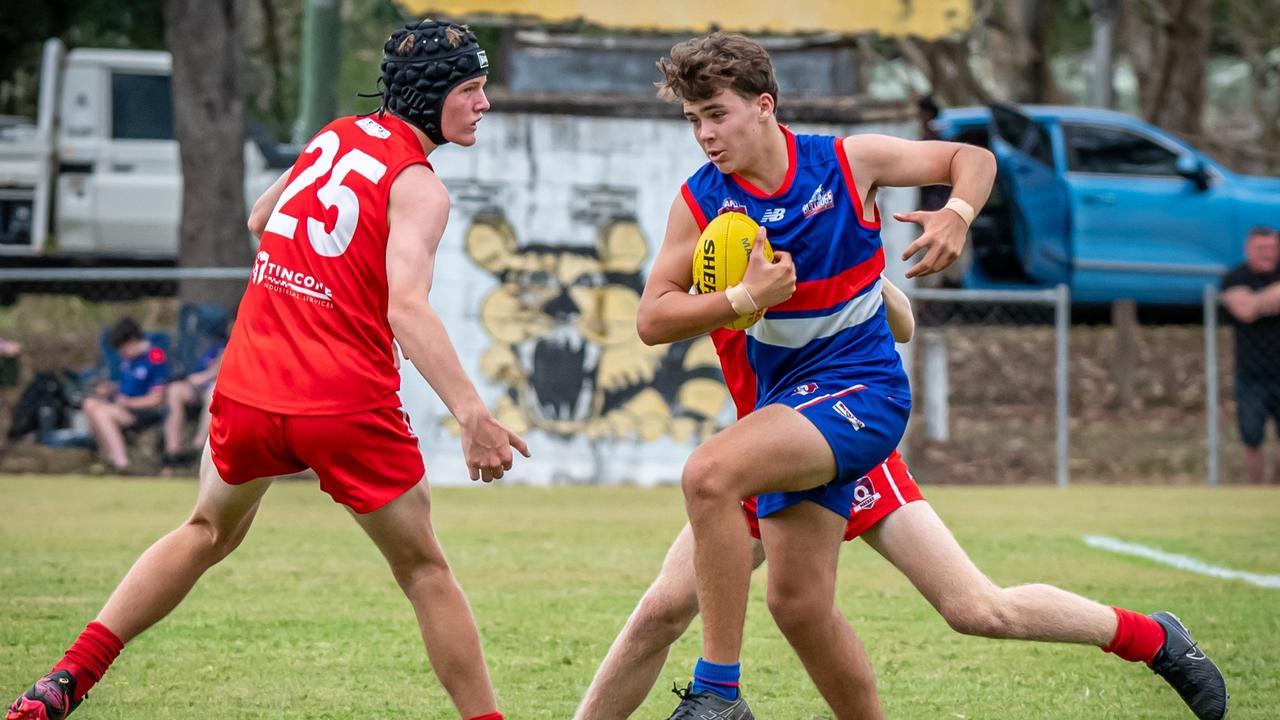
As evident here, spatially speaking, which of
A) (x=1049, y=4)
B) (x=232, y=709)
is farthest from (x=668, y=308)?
(x=1049, y=4)

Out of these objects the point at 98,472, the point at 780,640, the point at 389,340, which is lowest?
the point at 98,472

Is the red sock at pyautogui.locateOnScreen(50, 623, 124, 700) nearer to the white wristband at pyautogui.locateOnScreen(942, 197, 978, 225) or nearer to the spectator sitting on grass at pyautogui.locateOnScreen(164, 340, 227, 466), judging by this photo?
the white wristband at pyautogui.locateOnScreen(942, 197, 978, 225)

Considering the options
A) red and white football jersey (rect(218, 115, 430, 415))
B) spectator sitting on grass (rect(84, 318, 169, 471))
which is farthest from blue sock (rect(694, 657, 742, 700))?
spectator sitting on grass (rect(84, 318, 169, 471))

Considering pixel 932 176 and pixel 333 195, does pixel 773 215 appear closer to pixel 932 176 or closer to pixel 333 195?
pixel 932 176

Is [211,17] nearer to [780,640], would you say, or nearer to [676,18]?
[676,18]

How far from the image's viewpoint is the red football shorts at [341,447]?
182 inches

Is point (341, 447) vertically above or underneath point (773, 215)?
underneath

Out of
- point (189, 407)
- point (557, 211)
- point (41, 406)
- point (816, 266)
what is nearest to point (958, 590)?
A: point (816, 266)

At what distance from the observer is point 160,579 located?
4.98 metres

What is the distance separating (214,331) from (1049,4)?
57.7 feet

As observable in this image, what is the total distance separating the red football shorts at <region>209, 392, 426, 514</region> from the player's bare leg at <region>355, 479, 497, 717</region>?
6 cm

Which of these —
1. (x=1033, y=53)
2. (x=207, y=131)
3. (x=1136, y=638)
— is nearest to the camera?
(x=1136, y=638)

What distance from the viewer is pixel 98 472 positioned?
15.1 meters

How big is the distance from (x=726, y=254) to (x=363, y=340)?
1.07 meters
